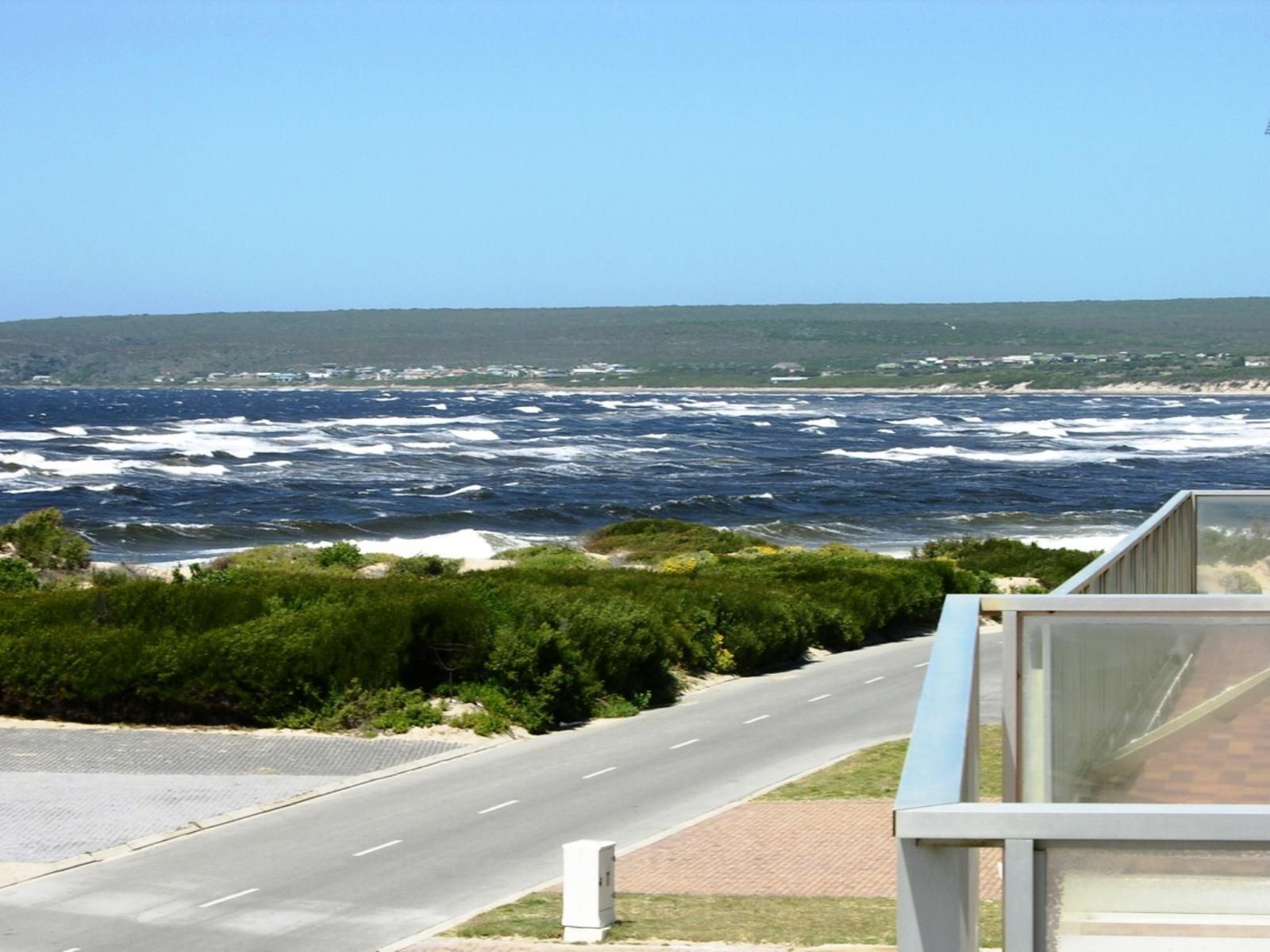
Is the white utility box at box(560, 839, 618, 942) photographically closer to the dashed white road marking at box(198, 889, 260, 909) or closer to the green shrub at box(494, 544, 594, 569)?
the dashed white road marking at box(198, 889, 260, 909)

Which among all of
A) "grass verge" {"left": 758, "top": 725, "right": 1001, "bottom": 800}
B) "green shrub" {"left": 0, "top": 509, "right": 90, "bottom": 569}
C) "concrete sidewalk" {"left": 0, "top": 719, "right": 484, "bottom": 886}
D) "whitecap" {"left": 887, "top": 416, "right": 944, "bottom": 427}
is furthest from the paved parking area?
"whitecap" {"left": 887, "top": 416, "right": 944, "bottom": 427}

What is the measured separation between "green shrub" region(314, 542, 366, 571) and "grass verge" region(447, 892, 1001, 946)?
25.0 m

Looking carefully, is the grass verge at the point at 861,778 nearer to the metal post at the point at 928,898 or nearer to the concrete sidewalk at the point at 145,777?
the concrete sidewalk at the point at 145,777

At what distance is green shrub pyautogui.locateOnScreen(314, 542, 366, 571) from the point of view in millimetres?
36688

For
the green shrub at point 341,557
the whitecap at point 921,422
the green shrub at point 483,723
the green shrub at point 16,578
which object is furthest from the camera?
the whitecap at point 921,422

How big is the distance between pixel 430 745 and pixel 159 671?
331 centimetres

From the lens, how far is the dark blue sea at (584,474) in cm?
6075

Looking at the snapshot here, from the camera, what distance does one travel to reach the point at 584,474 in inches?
3410

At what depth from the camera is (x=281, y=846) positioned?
1366cm

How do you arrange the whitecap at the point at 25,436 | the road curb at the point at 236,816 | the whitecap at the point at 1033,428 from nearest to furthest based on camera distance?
the road curb at the point at 236,816 < the whitecap at the point at 25,436 < the whitecap at the point at 1033,428

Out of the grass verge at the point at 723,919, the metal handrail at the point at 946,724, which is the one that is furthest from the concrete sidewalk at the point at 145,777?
the metal handrail at the point at 946,724

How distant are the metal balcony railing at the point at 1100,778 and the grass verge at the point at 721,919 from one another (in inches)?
161

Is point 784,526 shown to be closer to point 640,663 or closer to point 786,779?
point 640,663

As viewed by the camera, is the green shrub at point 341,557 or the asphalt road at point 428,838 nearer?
the asphalt road at point 428,838
